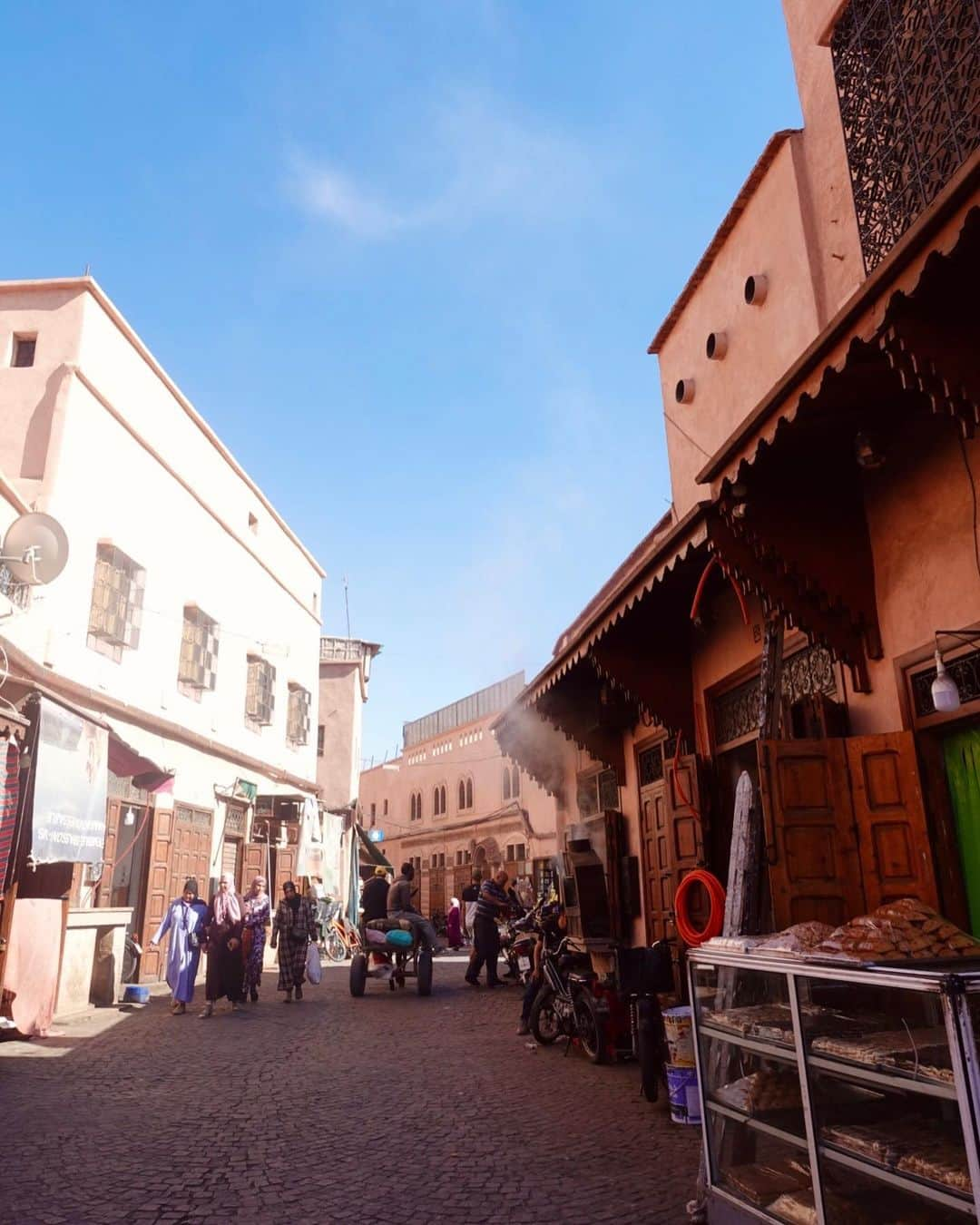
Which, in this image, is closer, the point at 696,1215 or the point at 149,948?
the point at 696,1215

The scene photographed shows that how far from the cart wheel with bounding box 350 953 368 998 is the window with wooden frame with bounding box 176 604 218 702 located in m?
5.79

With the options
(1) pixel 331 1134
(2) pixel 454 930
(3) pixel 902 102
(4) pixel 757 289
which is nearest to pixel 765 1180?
(1) pixel 331 1134

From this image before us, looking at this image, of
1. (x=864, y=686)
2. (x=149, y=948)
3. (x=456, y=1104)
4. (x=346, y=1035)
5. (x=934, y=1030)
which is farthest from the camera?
(x=149, y=948)

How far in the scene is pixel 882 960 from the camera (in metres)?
3.20

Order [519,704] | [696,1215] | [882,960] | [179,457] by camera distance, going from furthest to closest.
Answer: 1. [179,457]
2. [519,704]
3. [696,1215]
4. [882,960]

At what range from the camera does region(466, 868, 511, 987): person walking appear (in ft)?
41.8

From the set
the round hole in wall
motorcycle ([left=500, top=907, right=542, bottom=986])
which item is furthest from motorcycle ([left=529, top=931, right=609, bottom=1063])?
the round hole in wall

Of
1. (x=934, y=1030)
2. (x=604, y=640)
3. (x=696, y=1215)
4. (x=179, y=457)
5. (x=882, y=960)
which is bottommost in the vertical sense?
(x=696, y=1215)

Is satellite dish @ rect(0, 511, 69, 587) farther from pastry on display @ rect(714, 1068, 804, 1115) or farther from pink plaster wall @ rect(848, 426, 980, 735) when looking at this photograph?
pastry on display @ rect(714, 1068, 804, 1115)

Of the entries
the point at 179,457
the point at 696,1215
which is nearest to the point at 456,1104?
the point at 696,1215

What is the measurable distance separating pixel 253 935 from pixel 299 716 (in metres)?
10.3

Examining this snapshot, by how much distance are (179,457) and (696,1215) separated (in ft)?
48.7

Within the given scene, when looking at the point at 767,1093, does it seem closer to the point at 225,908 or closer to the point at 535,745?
the point at 225,908

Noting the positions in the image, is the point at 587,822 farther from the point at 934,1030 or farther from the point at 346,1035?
the point at 934,1030
